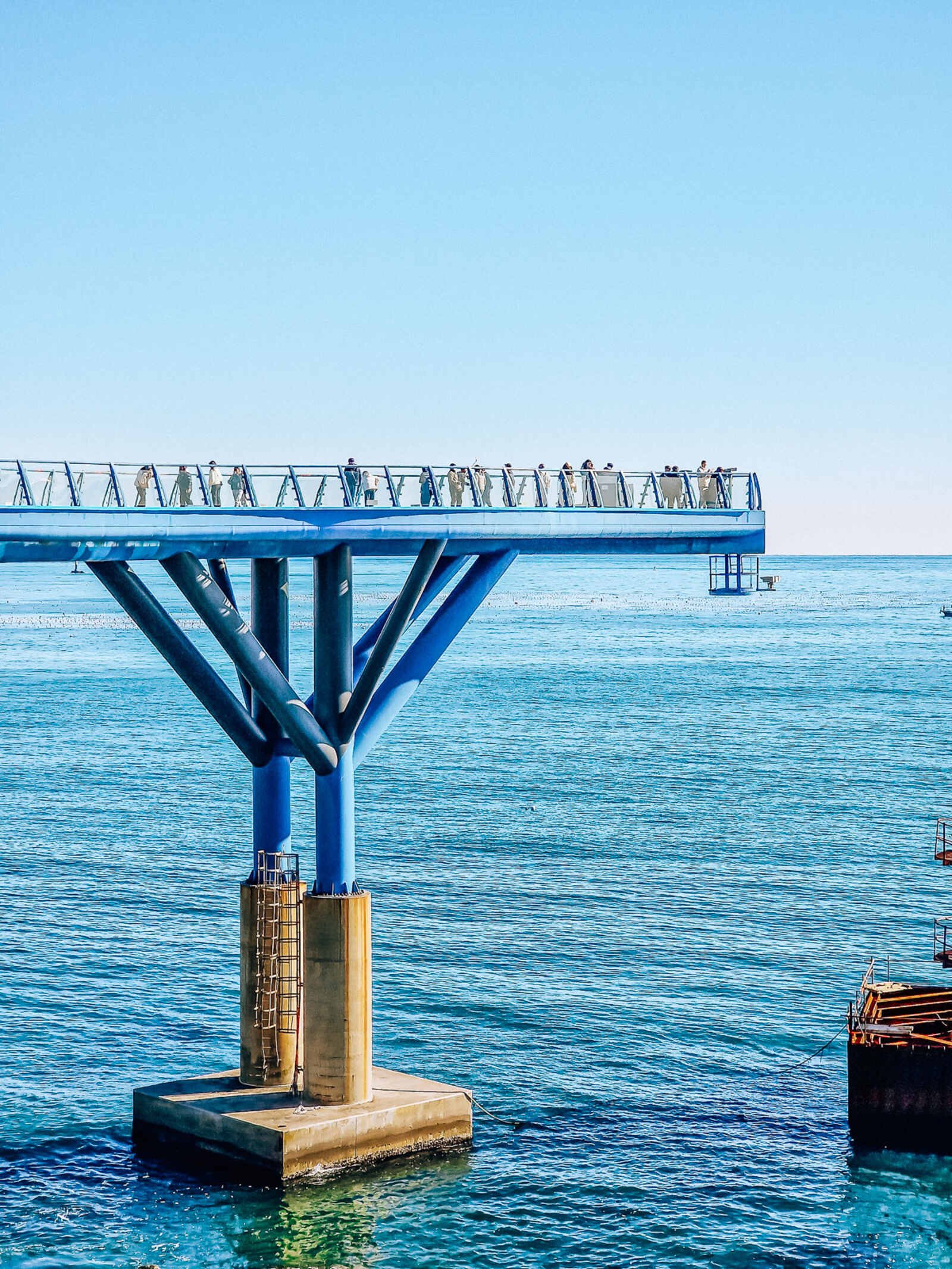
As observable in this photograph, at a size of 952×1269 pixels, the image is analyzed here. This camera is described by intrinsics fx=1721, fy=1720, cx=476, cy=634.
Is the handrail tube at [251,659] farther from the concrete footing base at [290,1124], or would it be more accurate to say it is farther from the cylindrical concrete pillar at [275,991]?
the concrete footing base at [290,1124]

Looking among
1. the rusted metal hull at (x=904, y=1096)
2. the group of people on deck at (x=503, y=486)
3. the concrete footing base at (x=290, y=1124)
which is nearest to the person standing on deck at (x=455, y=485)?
the group of people on deck at (x=503, y=486)

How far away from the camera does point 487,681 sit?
374 ft

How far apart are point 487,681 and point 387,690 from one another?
287 feet

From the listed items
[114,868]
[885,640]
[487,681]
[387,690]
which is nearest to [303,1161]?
[387,690]

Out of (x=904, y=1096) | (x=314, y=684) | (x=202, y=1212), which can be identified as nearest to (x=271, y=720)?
(x=314, y=684)

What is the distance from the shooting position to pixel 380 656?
25391 mm

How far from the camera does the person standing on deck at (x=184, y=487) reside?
80.1 ft

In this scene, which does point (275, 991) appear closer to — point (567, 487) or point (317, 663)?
point (317, 663)

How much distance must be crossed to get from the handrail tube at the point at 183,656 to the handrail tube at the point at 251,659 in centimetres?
44

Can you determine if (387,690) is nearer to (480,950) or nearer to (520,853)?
(480,950)

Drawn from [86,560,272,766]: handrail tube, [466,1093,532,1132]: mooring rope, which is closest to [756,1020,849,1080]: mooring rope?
[466,1093,532,1132]: mooring rope

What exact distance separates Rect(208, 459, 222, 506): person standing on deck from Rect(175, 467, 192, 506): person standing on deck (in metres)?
0.31

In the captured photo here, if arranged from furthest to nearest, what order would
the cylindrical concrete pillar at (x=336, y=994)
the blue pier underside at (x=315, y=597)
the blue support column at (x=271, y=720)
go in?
the blue support column at (x=271, y=720) < the cylindrical concrete pillar at (x=336, y=994) < the blue pier underside at (x=315, y=597)

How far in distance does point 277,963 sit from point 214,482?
7583 millimetres
